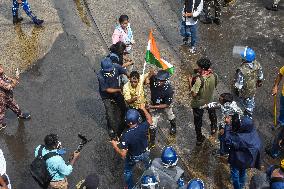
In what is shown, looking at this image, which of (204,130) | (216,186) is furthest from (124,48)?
(216,186)

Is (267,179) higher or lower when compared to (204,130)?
higher

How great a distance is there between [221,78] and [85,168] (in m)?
3.77

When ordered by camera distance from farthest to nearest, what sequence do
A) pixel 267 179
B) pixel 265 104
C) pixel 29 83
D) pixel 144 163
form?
pixel 29 83 → pixel 265 104 → pixel 144 163 → pixel 267 179

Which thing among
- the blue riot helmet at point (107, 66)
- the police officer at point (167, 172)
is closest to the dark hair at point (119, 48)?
the blue riot helmet at point (107, 66)

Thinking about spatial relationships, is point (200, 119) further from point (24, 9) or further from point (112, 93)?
point (24, 9)

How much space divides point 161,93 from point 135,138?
4.32ft

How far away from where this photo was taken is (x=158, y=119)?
9.34 m

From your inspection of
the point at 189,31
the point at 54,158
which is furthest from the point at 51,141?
the point at 189,31

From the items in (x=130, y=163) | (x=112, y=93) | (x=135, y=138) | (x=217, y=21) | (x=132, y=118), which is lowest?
(x=130, y=163)

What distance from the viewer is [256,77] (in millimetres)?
8664

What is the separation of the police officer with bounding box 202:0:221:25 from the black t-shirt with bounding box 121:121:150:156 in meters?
5.45

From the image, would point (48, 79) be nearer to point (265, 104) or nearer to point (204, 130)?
point (204, 130)

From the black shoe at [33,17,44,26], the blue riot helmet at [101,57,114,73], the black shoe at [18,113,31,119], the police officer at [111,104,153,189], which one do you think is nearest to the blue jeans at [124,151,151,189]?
the police officer at [111,104,153,189]

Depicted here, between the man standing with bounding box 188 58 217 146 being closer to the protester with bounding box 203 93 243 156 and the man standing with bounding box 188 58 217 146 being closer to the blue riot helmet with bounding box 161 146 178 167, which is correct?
the protester with bounding box 203 93 243 156
